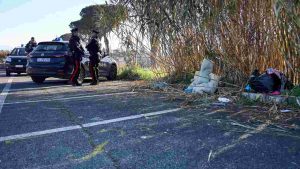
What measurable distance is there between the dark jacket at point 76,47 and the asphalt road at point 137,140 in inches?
203

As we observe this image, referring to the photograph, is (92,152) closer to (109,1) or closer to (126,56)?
(109,1)

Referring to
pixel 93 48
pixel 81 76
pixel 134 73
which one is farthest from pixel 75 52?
pixel 134 73

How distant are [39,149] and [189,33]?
6.63 metres

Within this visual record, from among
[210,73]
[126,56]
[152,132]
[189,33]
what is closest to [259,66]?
[210,73]

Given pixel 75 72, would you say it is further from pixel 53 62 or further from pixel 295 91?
pixel 295 91

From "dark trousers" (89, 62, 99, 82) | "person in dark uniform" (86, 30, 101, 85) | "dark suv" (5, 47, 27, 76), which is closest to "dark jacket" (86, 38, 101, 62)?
"person in dark uniform" (86, 30, 101, 85)

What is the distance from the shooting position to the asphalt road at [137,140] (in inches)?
148

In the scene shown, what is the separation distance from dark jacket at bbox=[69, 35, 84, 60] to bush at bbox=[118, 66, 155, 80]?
3079mm

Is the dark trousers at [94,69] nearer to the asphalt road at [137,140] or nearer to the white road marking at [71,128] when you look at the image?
the asphalt road at [137,140]

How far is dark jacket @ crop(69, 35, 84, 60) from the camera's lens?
12078mm

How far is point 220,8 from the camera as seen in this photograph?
8211mm

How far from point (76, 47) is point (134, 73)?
3832 millimetres

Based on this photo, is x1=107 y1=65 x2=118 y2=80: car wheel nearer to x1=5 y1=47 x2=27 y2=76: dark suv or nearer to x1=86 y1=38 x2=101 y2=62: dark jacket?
x1=86 y1=38 x2=101 y2=62: dark jacket

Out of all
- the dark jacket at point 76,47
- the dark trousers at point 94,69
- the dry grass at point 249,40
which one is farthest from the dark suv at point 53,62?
the dry grass at point 249,40
